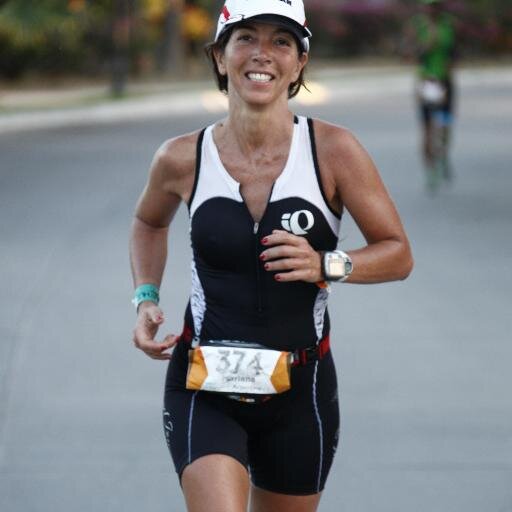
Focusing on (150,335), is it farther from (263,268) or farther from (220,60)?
(220,60)

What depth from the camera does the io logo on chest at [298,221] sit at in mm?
3775

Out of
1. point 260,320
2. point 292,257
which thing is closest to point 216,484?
point 260,320

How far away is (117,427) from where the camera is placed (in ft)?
22.7

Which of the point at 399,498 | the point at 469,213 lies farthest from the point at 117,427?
the point at 469,213

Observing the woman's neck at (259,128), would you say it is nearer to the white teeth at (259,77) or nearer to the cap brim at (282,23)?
the white teeth at (259,77)

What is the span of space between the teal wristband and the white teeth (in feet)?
2.39

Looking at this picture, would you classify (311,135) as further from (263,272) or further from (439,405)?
(439,405)

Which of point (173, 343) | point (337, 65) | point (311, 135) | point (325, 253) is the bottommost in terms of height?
point (173, 343)

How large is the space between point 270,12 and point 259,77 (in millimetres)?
Result: 167

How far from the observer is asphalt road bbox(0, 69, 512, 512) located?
6.06m

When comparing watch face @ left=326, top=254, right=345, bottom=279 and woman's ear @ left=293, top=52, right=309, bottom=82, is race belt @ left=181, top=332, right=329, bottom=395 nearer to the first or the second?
watch face @ left=326, top=254, right=345, bottom=279

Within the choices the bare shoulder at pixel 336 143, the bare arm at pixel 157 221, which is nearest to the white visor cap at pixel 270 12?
the bare shoulder at pixel 336 143

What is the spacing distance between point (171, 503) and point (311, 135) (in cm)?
241

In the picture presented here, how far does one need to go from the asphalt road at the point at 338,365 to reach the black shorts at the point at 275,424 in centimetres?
182
